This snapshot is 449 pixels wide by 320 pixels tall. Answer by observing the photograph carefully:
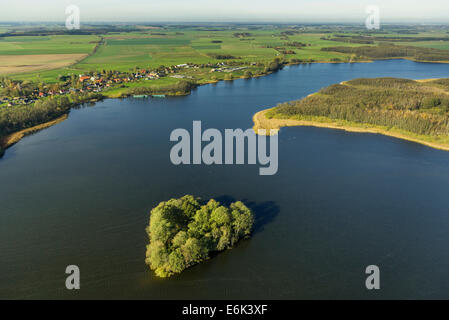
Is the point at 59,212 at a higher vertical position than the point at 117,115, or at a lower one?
lower

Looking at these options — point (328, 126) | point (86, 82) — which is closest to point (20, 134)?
point (86, 82)

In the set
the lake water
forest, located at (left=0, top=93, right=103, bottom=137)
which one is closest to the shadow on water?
the lake water

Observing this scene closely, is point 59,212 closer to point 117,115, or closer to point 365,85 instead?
point 117,115

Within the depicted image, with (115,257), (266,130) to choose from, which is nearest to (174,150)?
(266,130)

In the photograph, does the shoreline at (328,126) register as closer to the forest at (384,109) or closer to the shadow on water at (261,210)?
the forest at (384,109)

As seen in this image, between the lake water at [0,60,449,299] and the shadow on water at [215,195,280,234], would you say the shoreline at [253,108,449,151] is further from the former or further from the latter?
the shadow on water at [215,195,280,234]
